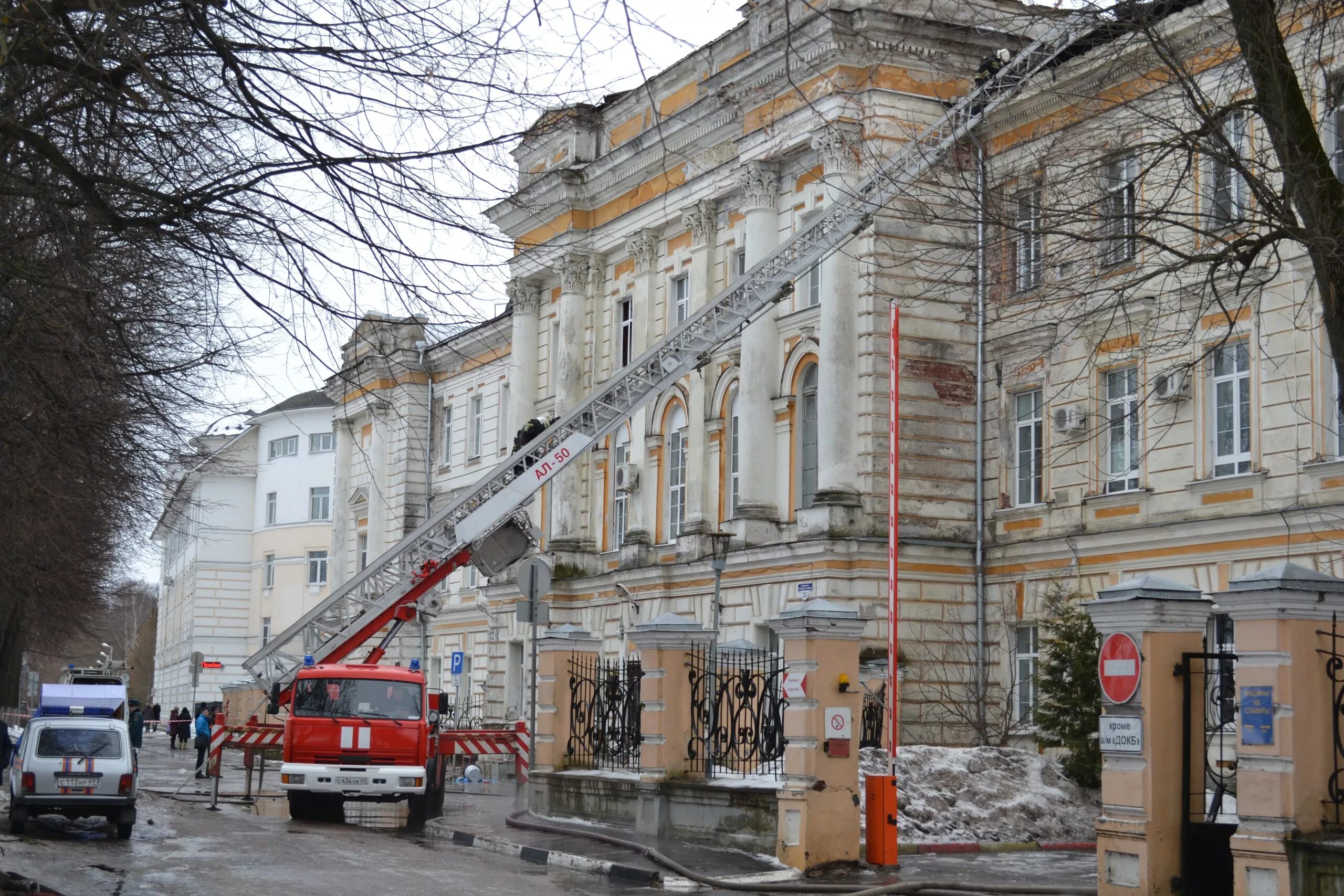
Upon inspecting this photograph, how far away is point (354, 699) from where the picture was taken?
1001 inches

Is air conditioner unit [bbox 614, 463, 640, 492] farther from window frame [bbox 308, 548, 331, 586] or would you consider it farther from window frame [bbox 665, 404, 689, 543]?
window frame [bbox 308, 548, 331, 586]

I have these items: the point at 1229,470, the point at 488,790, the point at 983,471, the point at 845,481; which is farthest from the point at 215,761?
the point at 1229,470

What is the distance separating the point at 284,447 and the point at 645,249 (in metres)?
48.5

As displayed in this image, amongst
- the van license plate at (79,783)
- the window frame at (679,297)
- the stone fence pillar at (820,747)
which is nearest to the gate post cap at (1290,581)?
the stone fence pillar at (820,747)

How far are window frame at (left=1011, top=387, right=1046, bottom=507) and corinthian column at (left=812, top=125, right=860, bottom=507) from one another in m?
3.00

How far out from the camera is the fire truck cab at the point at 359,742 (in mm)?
24609

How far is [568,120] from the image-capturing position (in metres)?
11.1

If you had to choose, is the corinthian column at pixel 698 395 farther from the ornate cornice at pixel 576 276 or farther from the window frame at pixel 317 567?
the window frame at pixel 317 567

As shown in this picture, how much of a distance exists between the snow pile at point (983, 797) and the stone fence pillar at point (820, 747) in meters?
2.45

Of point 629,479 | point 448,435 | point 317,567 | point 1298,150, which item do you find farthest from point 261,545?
point 1298,150

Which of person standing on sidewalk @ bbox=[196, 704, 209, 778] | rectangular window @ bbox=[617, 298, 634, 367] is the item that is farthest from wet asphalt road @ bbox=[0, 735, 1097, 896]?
rectangular window @ bbox=[617, 298, 634, 367]

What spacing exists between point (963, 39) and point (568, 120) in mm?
19791

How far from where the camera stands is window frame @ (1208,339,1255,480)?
26781mm

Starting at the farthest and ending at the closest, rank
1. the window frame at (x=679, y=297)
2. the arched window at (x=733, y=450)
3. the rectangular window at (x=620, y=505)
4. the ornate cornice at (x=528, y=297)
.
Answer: the ornate cornice at (x=528, y=297) → the rectangular window at (x=620, y=505) → the window frame at (x=679, y=297) → the arched window at (x=733, y=450)
